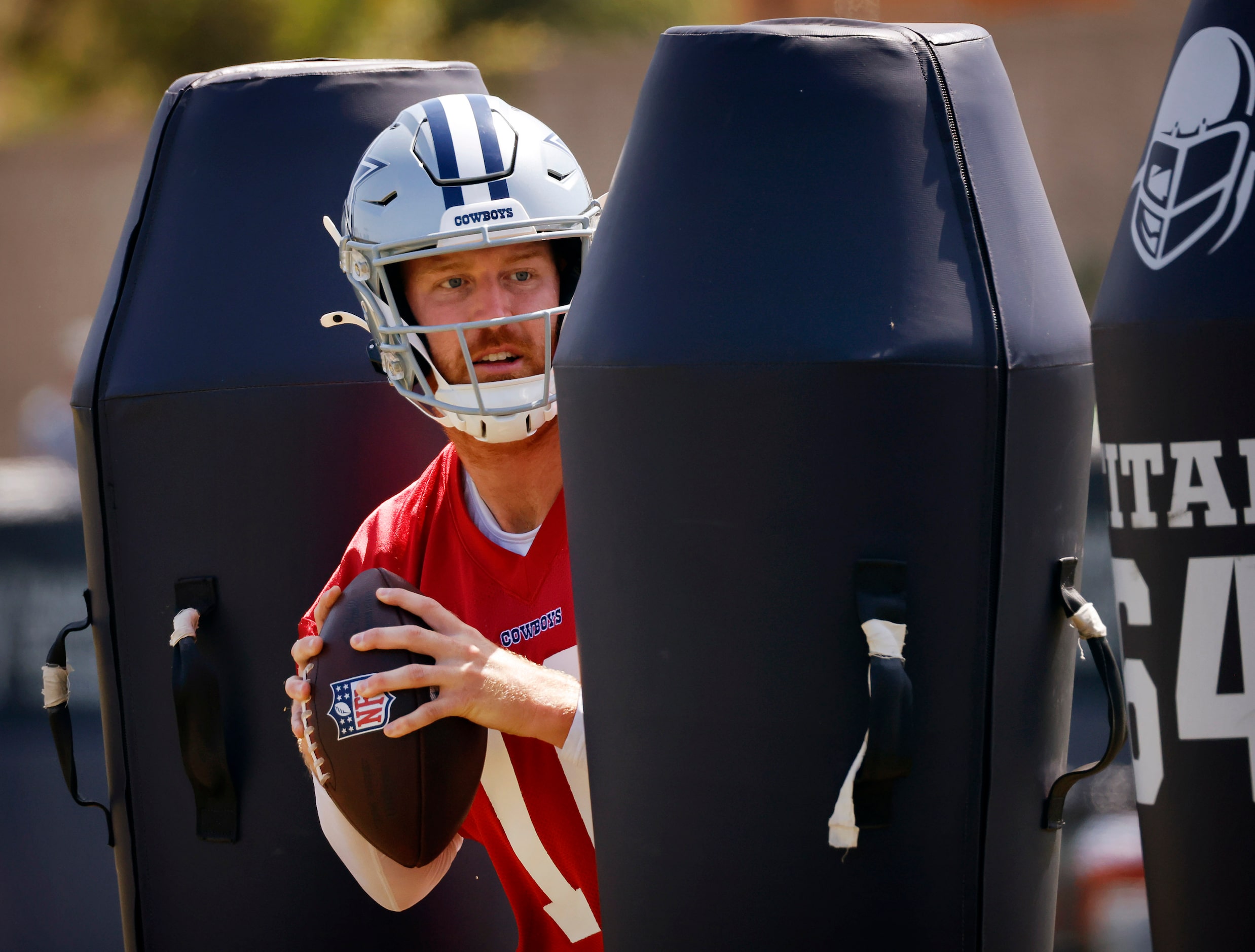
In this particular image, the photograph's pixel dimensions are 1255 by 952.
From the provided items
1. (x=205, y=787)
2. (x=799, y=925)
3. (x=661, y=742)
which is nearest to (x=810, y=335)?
(x=661, y=742)

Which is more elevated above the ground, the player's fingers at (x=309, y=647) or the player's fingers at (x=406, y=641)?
the player's fingers at (x=406, y=641)

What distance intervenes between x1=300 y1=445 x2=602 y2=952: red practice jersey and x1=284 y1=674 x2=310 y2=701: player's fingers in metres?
0.23

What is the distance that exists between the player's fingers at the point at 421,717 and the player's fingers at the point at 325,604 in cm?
22

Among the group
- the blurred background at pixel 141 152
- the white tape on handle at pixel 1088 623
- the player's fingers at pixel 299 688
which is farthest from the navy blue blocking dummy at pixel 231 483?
the blurred background at pixel 141 152

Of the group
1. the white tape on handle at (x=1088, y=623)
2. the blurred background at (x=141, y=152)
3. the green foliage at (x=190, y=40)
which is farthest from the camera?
the green foliage at (x=190, y=40)

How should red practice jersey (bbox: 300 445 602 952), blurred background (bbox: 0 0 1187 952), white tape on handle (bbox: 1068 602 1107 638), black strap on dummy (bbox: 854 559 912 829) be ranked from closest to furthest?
black strap on dummy (bbox: 854 559 912 829) < white tape on handle (bbox: 1068 602 1107 638) < red practice jersey (bbox: 300 445 602 952) < blurred background (bbox: 0 0 1187 952)

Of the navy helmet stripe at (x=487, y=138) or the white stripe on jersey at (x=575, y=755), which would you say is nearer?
the white stripe on jersey at (x=575, y=755)

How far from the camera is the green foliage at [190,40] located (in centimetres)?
1435

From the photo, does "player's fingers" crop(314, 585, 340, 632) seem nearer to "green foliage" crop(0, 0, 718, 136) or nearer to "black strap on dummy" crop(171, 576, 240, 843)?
"black strap on dummy" crop(171, 576, 240, 843)

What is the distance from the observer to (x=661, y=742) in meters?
1.62

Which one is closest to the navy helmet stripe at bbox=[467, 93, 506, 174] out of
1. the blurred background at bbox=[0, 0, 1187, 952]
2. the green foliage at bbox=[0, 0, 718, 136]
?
the blurred background at bbox=[0, 0, 1187, 952]

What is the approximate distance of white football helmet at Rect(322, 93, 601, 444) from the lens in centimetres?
213

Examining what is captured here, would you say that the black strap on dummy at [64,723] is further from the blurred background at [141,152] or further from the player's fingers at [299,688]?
the blurred background at [141,152]

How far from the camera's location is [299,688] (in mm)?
1952
